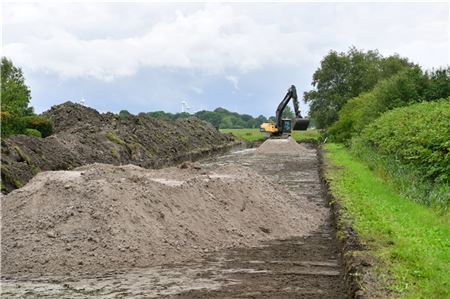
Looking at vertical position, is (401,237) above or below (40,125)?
below

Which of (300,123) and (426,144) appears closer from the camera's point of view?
(426,144)

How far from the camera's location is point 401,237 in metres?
9.87

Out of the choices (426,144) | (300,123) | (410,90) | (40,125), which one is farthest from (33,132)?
(426,144)

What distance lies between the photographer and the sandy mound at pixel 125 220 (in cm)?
977

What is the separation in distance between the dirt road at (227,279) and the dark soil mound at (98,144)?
8.13 metres

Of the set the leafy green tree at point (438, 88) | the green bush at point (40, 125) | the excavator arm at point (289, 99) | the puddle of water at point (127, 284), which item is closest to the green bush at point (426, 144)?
the puddle of water at point (127, 284)

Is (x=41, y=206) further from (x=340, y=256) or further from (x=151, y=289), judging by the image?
(x=340, y=256)

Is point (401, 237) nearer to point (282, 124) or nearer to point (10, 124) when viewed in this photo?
point (10, 124)

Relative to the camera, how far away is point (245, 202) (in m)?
13.1

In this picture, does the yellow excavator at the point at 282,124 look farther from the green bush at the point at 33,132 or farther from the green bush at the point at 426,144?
the green bush at the point at 426,144

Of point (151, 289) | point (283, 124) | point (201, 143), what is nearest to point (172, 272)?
point (151, 289)

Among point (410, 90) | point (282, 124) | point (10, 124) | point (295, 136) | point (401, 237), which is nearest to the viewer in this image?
point (401, 237)

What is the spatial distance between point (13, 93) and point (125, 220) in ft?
89.0

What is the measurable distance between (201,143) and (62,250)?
136 ft
